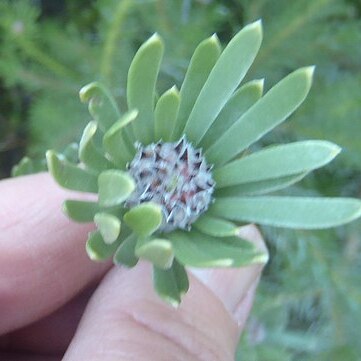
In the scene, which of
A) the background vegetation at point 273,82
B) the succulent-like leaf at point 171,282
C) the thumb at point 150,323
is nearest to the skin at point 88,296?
the thumb at point 150,323

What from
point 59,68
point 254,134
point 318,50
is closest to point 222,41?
point 318,50

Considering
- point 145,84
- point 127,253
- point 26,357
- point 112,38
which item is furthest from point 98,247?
point 112,38

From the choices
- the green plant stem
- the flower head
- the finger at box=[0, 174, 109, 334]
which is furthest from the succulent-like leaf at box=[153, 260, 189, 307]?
the green plant stem

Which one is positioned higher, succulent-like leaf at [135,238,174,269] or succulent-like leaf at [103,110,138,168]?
succulent-like leaf at [103,110,138,168]

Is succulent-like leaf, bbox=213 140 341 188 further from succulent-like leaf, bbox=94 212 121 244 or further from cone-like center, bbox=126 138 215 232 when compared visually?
succulent-like leaf, bbox=94 212 121 244

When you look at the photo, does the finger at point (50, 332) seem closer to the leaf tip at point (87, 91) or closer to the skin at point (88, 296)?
the skin at point (88, 296)
